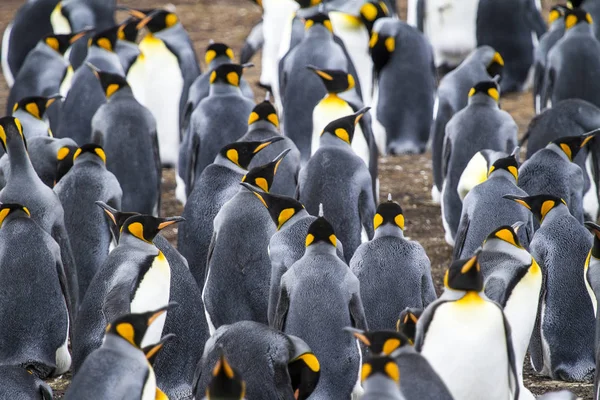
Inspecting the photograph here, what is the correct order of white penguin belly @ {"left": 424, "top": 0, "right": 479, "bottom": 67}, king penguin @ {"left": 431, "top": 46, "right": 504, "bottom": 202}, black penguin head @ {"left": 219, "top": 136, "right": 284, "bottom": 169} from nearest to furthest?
black penguin head @ {"left": 219, "top": 136, "right": 284, "bottom": 169} < king penguin @ {"left": 431, "top": 46, "right": 504, "bottom": 202} < white penguin belly @ {"left": 424, "top": 0, "right": 479, "bottom": 67}

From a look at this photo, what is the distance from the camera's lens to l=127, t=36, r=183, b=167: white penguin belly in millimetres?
7793

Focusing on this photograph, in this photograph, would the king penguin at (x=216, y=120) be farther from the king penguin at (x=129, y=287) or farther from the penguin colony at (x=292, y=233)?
the king penguin at (x=129, y=287)

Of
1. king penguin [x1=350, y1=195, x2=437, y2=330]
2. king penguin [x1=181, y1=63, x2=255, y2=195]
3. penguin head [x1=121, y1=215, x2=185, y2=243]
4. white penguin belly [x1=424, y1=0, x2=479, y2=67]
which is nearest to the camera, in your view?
king penguin [x1=350, y1=195, x2=437, y2=330]

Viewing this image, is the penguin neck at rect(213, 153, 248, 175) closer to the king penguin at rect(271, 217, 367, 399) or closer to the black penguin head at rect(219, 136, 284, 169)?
the black penguin head at rect(219, 136, 284, 169)

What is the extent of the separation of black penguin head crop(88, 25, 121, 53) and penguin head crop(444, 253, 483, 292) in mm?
4402

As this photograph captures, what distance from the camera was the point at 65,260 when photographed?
4.89m

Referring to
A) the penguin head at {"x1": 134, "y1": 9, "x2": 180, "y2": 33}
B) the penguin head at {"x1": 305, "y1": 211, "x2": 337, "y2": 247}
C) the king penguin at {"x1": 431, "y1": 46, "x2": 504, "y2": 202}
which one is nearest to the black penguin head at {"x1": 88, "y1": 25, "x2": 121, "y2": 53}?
the penguin head at {"x1": 134, "y1": 9, "x2": 180, "y2": 33}

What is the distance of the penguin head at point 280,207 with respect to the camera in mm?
4465

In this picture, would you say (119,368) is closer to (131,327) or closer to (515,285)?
(131,327)

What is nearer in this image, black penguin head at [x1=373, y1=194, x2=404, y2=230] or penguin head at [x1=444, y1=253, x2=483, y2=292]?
penguin head at [x1=444, y1=253, x2=483, y2=292]

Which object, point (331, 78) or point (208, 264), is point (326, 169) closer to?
point (208, 264)

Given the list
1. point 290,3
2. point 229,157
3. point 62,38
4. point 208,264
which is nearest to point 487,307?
point 208,264

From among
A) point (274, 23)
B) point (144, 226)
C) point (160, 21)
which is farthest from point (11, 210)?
point (274, 23)

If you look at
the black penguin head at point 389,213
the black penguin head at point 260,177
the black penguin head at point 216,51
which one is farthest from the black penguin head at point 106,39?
the black penguin head at point 389,213
